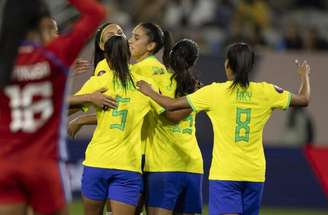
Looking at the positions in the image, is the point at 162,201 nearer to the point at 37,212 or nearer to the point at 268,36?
the point at 37,212

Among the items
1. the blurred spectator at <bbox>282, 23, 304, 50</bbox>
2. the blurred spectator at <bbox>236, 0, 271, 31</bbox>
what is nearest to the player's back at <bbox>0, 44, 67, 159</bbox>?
the blurred spectator at <bbox>236, 0, 271, 31</bbox>

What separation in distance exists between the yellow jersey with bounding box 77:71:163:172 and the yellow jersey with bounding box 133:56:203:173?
47cm

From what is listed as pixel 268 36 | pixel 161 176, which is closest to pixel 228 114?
pixel 161 176

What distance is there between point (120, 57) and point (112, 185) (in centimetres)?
114

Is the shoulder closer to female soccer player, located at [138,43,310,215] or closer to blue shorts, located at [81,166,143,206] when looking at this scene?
female soccer player, located at [138,43,310,215]

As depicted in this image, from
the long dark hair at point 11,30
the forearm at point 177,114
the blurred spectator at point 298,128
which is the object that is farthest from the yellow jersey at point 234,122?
the blurred spectator at point 298,128

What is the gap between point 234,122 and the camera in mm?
8164

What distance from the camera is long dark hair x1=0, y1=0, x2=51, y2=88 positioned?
219 inches

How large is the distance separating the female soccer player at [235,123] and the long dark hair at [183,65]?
0.54 meters

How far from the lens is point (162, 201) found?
8844 millimetres

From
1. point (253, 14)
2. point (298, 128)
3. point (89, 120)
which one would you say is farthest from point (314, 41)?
point (89, 120)

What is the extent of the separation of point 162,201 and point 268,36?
10.1m

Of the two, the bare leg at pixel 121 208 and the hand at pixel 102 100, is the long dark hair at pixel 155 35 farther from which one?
the bare leg at pixel 121 208

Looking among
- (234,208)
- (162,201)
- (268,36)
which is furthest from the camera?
(268,36)
